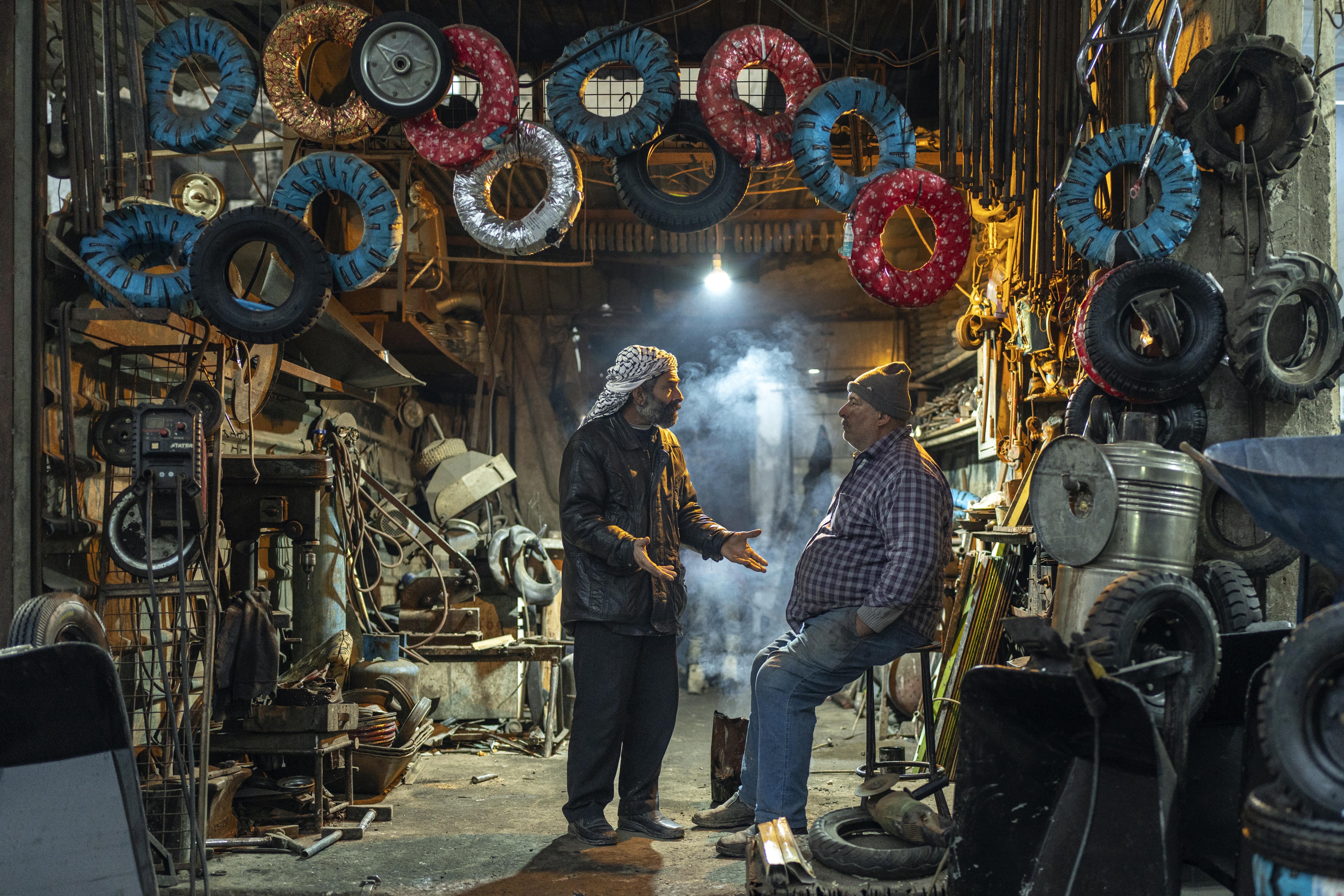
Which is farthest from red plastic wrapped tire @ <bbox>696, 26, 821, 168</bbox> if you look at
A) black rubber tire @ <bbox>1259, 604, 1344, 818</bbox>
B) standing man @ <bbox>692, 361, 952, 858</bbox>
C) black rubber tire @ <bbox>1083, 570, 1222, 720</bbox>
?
black rubber tire @ <bbox>1259, 604, 1344, 818</bbox>

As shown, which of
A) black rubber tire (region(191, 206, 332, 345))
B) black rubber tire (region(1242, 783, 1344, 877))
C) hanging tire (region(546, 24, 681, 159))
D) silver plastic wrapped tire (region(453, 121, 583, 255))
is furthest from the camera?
silver plastic wrapped tire (region(453, 121, 583, 255))

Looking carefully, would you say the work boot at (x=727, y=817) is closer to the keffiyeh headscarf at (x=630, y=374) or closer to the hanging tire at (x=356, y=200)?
the keffiyeh headscarf at (x=630, y=374)

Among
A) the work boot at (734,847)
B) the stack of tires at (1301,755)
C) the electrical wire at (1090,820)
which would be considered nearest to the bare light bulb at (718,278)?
the work boot at (734,847)

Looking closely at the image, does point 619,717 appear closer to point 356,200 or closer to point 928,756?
point 928,756

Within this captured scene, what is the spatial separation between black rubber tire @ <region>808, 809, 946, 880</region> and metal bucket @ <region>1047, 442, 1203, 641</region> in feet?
3.37

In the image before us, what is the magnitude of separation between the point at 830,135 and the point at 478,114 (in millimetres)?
1872

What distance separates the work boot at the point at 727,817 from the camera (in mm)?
4863

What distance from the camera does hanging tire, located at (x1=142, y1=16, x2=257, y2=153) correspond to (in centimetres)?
488

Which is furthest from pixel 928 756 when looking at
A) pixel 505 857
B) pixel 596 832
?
pixel 505 857

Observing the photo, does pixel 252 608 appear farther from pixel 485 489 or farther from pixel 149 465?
pixel 485 489

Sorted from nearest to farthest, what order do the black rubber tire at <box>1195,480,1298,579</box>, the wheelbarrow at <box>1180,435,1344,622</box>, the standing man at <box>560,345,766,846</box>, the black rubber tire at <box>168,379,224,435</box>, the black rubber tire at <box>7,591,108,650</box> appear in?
1. the wheelbarrow at <box>1180,435,1344,622</box>
2. the black rubber tire at <box>7,591,108,650</box>
3. the black rubber tire at <box>1195,480,1298,579</box>
4. the standing man at <box>560,345,766,846</box>
5. the black rubber tire at <box>168,379,224,435</box>

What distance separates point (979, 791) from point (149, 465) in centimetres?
362

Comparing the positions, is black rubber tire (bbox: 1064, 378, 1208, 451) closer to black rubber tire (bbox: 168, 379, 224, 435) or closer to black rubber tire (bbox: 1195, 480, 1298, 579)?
black rubber tire (bbox: 1195, 480, 1298, 579)

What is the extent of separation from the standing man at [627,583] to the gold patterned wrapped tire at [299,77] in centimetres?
191
